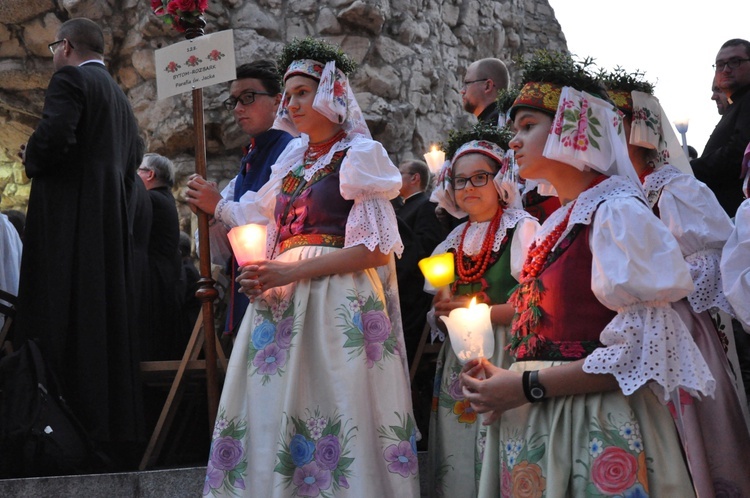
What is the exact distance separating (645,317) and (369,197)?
137 centimetres

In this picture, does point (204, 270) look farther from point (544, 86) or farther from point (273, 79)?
point (544, 86)

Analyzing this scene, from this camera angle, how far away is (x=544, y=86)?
112 inches

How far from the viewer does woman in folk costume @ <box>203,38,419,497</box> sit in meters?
3.13

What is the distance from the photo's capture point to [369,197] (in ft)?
11.4

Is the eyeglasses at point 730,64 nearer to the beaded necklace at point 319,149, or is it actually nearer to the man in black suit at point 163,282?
the beaded necklace at point 319,149

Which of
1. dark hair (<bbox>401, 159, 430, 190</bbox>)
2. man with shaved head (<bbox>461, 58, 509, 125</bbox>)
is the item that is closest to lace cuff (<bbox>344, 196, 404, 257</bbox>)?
man with shaved head (<bbox>461, 58, 509, 125</bbox>)

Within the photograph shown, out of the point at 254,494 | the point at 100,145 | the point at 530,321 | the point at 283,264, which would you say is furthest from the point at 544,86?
the point at 100,145

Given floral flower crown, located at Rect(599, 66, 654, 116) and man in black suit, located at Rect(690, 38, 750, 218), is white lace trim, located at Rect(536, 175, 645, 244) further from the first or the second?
man in black suit, located at Rect(690, 38, 750, 218)

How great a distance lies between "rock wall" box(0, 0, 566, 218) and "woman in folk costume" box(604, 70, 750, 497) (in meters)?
5.95

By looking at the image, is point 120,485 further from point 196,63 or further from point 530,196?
point 530,196

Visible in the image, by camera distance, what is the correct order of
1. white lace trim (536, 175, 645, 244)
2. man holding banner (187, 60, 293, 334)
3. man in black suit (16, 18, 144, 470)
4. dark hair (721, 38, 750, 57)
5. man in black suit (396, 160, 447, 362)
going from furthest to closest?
dark hair (721, 38, 750, 57)
man in black suit (396, 160, 447, 362)
man holding banner (187, 60, 293, 334)
man in black suit (16, 18, 144, 470)
white lace trim (536, 175, 645, 244)

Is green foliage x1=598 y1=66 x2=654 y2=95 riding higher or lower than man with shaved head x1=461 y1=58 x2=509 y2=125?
lower

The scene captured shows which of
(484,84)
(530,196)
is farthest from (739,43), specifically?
(530,196)

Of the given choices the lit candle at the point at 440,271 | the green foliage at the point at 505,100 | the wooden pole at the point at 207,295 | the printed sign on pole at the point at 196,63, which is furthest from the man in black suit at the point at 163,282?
the lit candle at the point at 440,271
